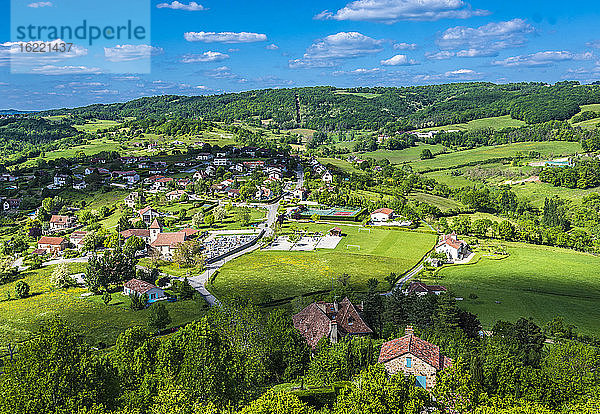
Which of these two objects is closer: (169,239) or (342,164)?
(169,239)

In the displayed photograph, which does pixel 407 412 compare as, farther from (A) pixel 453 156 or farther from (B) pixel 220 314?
(A) pixel 453 156

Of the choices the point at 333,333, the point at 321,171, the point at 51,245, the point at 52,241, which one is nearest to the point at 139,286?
the point at 333,333

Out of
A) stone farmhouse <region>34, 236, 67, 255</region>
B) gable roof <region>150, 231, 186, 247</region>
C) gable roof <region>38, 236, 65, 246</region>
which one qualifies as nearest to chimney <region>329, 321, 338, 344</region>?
gable roof <region>150, 231, 186, 247</region>

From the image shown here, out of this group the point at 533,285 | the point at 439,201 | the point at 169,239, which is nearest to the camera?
the point at 533,285

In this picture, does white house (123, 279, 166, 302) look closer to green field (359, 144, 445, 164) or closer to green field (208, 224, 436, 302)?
green field (208, 224, 436, 302)

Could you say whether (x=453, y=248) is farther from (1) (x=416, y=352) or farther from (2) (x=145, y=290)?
(1) (x=416, y=352)

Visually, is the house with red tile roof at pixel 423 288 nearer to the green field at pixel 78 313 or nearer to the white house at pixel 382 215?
the green field at pixel 78 313

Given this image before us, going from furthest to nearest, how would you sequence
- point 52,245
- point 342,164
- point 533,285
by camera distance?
point 342,164 → point 52,245 → point 533,285
